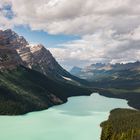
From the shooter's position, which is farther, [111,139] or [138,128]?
[138,128]

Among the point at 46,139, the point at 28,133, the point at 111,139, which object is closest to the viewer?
the point at 111,139

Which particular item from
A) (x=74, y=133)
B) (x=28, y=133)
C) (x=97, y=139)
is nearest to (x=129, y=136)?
(x=97, y=139)

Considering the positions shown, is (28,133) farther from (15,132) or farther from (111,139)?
(111,139)

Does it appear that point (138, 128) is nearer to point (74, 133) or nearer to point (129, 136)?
point (129, 136)

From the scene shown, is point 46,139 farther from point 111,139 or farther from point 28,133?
point 111,139

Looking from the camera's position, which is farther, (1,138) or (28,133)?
(28,133)

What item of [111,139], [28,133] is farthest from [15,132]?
[111,139]

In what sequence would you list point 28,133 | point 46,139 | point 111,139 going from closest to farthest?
point 111,139 → point 46,139 → point 28,133

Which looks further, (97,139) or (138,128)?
(138,128)
